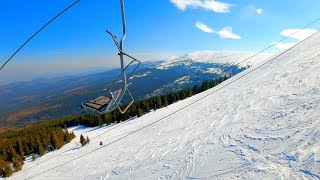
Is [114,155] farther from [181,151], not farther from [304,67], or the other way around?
[304,67]

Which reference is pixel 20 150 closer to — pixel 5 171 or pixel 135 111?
pixel 5 171

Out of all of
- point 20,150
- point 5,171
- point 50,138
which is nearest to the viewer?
point 5,171

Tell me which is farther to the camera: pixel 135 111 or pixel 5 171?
pixel 135 111

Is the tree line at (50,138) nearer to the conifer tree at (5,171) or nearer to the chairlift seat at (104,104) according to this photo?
the conifer tree at (5,171)

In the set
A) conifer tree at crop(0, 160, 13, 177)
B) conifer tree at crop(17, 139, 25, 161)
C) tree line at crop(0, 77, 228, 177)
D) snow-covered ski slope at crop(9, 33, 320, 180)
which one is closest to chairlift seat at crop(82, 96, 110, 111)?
snow-covered ski slope at crop(9, 33, 320, 180)

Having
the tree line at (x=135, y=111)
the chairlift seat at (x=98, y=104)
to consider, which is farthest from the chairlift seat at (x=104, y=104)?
the tree line at (x=135, y=111)

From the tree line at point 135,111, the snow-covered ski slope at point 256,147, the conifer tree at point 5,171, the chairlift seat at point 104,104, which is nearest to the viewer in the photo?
the chairlift seat at point 104,104

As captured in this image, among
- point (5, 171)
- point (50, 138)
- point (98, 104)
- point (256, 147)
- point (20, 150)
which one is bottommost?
point (20, 150)

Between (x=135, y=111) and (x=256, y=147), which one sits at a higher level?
(x=256, y=147)

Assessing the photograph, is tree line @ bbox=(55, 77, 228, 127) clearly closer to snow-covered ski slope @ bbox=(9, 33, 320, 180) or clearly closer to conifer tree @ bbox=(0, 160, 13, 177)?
conifer tree @ bbox=(0, 160, 13, 177)

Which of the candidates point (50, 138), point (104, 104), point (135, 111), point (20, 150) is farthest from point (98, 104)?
point (135, 111)

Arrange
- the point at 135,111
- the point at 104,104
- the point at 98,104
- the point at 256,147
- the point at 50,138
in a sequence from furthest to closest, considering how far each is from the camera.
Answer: the point at 135,111, the point at 50,138, the point at 256,147, the point at 98,104, the point at 104,104

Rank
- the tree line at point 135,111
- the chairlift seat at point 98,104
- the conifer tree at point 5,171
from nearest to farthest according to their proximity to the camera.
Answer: the chairlift seat at point 98,104 → the conifer tree at point 5,171 → the tree line at point 135,111
